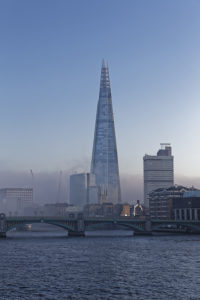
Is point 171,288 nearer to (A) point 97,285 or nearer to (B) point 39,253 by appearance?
(A) point 97,285

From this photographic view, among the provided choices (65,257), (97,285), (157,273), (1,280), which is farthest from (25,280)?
(65,257)

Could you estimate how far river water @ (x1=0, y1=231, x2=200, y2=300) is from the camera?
74.8 m

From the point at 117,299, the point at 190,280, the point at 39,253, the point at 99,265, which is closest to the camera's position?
the point at 117,299

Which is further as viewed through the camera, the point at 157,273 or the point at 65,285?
the point at 157,273

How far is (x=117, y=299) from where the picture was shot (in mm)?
70188

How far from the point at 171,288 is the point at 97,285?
13.3 metres

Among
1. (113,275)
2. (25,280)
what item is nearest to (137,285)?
(113,275)

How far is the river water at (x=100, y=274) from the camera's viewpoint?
74.8 metres

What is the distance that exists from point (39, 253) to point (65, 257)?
13693 millimetres

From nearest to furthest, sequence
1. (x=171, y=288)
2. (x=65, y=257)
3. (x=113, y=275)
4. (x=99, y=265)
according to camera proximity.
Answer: (x=171, y=288)
(x=113, y=275)
(x=99, y=265)
(x=65, y=257)

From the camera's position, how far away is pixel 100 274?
94.8 metres

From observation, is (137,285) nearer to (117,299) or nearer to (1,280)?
(117,299)

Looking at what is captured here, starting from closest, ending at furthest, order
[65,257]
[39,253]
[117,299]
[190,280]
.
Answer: [117,299], [190,280], [65,257], [39,253]

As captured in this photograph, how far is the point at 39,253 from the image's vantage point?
134375mm
